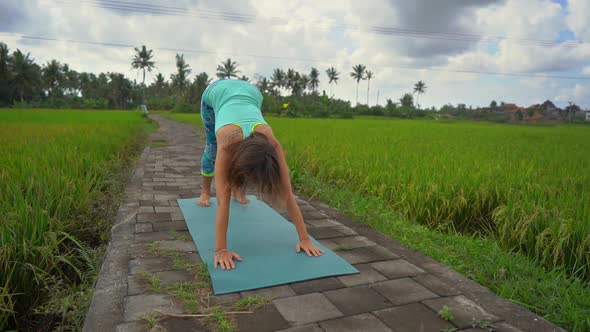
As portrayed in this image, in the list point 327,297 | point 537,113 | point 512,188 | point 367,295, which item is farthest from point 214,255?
point 537,113

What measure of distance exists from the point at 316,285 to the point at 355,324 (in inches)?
14.8

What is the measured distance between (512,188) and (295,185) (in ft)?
6.53

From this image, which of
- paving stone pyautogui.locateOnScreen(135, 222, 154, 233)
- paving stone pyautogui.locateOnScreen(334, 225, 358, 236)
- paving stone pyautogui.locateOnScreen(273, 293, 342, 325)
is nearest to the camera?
paving stone pyautogui.locateOnScreen(273, 293, 342, 325)

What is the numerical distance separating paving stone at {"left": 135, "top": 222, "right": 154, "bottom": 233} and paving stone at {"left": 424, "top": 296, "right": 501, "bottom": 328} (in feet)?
5.77

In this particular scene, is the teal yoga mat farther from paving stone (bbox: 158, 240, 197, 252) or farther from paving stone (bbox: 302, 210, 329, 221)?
paving stone (bbox: 302, 210, 329, 221)

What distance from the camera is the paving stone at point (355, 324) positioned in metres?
1.47

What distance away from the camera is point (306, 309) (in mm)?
1610

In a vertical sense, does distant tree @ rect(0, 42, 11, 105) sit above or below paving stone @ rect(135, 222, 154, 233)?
above

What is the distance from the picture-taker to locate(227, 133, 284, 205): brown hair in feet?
5.98

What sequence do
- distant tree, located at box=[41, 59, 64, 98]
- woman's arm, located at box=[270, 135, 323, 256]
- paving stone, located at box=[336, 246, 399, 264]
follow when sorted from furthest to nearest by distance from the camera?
distant tree, located at box=[41, 59, 64, 98] < paving stone, located at box=[336, 246, 399, 264] < woman's arm, located at box=[270, 135, 323, 256]

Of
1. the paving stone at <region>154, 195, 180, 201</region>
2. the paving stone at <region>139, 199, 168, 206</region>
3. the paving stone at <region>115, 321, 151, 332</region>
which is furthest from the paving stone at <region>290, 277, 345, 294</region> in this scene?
the paving stone at <region>154, 195, 180, 201</region>

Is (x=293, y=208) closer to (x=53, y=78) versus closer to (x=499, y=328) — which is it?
(x=499, y=328)

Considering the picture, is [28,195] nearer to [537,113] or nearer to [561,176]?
[561,176]

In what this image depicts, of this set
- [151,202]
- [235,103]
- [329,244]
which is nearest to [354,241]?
[329,244]
